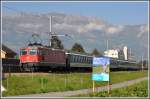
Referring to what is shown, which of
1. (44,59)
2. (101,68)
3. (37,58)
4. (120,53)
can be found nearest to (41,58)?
(37,58)

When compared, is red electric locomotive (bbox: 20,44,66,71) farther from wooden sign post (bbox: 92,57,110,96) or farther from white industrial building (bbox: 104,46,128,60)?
white industrial building (bbox: 104,46,128,60)

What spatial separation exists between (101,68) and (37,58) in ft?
79.1

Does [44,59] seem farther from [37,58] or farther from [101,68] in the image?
[101,68]

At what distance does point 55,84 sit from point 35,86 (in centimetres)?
316

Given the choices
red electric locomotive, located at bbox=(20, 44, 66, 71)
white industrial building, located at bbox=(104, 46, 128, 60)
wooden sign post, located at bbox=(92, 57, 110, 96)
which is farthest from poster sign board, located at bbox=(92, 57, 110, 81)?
white industrial building, located at bbox=(104, 46, 128, 60)

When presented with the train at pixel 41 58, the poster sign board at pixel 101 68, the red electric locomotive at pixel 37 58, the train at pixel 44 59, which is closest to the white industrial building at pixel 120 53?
the train at pixel 44 59

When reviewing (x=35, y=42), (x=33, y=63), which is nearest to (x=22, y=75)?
(x=33, y=63)

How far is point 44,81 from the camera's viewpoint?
38750mm

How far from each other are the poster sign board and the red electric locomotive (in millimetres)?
23408

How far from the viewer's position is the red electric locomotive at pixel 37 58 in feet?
170

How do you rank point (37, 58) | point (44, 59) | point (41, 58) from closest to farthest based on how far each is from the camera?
point (37, 58) → point (41, 58) → point (44, 59)

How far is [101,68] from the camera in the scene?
28.2 metres

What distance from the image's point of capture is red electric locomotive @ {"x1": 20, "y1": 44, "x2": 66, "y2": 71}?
51688 mm

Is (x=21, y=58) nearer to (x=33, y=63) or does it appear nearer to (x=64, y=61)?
(x=33, y=63)
